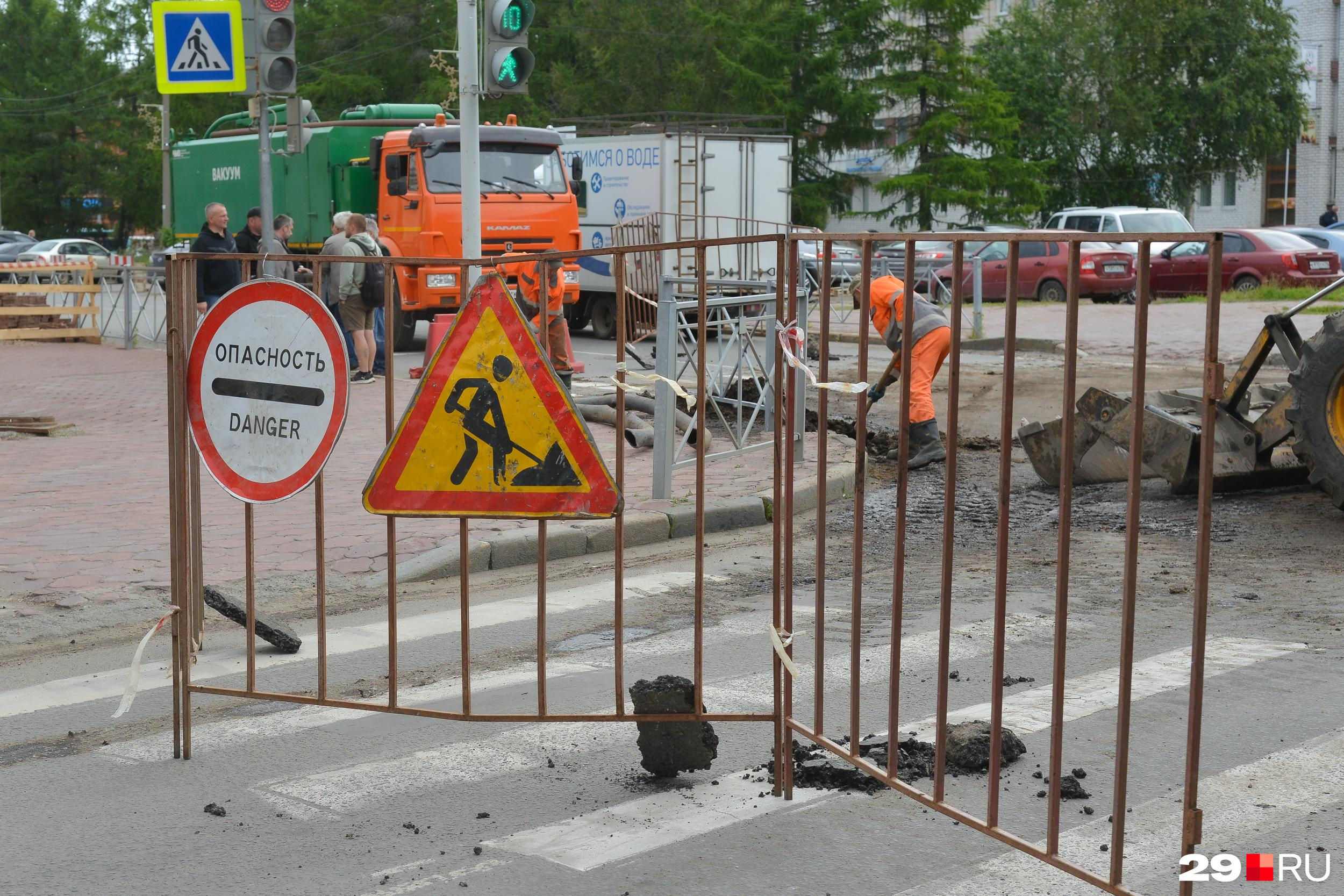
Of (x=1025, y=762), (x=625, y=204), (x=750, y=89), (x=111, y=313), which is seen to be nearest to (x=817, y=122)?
(x=750, y=89)

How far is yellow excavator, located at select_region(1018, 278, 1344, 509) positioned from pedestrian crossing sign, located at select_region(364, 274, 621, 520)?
3571mm

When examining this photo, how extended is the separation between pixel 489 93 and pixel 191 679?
6404 millimetres

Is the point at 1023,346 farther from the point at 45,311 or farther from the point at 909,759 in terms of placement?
the point at 909,759

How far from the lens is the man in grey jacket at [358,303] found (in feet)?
46.1

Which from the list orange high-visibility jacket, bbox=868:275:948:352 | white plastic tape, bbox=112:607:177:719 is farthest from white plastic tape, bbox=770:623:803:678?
orange high-visibility jacket, bbox=868:275:948:352

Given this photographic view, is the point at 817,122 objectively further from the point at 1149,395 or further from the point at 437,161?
the point at 1149,395

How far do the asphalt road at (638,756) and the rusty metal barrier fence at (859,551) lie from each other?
0.61 feet

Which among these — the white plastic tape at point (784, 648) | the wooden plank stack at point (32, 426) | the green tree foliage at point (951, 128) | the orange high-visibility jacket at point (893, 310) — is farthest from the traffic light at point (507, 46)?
the green tree foliage at point (951, 128)

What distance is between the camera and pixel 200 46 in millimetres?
11562

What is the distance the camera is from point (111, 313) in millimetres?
23141

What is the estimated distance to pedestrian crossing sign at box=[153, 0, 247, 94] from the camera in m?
11.4

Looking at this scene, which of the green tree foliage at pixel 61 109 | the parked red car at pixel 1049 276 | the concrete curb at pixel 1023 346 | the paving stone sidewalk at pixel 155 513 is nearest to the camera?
the paving stone sidewalk at pixel 155 513

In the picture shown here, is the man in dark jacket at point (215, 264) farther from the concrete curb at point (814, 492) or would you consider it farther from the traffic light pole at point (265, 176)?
the concrete curb at point (814, 492)

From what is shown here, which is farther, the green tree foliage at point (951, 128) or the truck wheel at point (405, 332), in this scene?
the green tree foliage at point (951, 128)
